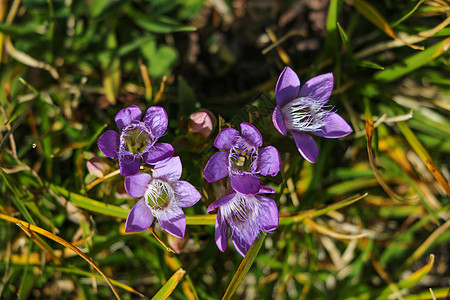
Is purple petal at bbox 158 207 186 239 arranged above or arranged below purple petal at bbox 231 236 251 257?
above

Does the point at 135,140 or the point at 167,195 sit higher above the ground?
the point at 135,140

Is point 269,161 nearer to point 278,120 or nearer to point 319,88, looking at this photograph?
point 278,120

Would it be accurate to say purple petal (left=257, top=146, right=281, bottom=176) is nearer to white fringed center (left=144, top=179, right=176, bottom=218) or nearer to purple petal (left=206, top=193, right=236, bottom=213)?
purple petal (left=206, top=193, right=236, bottom=213)

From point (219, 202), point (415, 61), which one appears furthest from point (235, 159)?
point (415, 61)

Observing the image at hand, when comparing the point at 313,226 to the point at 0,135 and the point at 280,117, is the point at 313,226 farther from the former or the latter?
the point at 0,135

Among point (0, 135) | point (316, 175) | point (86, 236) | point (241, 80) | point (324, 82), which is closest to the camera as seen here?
point (324, 82)

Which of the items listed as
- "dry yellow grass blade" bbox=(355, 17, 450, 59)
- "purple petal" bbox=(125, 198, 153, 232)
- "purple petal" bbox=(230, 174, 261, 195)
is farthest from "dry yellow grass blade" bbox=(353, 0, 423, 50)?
"purple petal" bbox=(125, 198, 153, 232)

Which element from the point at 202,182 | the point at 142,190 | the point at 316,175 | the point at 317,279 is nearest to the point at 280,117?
the point at 202,182
